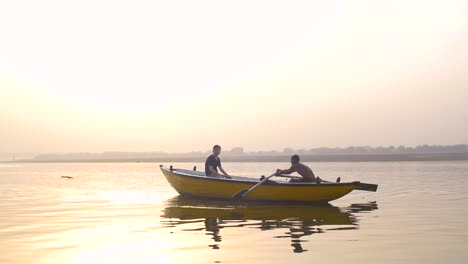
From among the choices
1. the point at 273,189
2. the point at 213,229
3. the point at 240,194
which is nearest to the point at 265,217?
the point at 213,229

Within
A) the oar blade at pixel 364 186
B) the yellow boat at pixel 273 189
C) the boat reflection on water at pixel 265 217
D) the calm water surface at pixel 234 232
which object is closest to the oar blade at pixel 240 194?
the yellow boat at pixel 273 189

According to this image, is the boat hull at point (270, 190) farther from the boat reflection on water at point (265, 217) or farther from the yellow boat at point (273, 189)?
the boat reflection on water at point (265, 217)

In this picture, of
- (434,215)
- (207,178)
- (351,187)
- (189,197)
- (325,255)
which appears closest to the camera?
(325,255)

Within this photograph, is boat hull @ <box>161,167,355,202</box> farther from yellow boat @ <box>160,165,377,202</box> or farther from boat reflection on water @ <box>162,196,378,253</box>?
boat reflection on water @ <box>162,196,378,253</box>

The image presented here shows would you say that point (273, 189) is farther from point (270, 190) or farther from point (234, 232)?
point (234, 232)

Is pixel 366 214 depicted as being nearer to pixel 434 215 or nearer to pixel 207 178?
pixel 434 215

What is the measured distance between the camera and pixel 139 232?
46.2 ft

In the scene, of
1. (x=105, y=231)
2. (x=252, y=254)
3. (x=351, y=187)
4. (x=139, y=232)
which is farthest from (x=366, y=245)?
(x=351, y=187)

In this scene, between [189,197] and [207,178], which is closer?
[207,178]

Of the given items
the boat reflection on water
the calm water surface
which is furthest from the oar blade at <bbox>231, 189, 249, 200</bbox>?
the calm water surface

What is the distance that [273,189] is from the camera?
2158cm

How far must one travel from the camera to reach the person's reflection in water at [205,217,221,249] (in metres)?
12.7

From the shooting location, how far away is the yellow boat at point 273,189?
20.9 m

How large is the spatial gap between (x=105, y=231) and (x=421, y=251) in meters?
7.90
